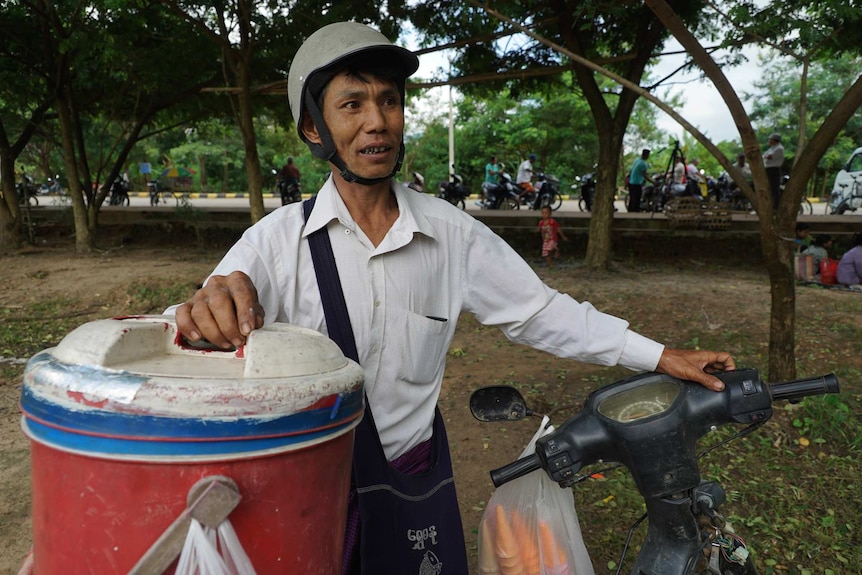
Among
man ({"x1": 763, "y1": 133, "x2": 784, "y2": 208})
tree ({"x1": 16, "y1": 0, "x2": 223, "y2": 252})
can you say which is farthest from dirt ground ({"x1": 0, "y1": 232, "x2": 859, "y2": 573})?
man ({"x1": 763, "y1": 133, "x2": 784, "y2": 208})

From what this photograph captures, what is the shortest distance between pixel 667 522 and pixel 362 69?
3.66ft

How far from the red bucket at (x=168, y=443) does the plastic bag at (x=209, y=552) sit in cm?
3

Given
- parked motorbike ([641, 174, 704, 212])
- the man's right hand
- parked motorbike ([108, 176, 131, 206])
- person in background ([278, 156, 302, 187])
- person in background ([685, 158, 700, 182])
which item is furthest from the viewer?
parked motorbike ([108, 176, 131, 206])

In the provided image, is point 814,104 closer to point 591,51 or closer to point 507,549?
point 591,51

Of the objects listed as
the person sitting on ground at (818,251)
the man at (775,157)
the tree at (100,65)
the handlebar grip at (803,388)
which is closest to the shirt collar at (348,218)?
the handlebar grip at (803,388)

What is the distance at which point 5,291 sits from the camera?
783 cm

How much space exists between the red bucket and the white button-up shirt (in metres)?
0.49

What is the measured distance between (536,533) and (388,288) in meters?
0.64

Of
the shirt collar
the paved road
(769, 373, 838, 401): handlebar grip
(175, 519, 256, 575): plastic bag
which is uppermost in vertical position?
the shirt collar

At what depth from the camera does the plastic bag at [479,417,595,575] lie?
59.2 inches

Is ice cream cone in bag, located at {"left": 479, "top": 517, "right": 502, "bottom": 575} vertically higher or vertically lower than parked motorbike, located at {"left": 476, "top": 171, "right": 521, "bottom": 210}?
lower

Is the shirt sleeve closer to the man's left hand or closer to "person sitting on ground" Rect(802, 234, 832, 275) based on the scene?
the man's left hand

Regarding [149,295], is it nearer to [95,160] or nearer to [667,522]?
[667,522]

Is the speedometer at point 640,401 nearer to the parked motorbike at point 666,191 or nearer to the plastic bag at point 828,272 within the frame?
the plastic bag at point 828,272
